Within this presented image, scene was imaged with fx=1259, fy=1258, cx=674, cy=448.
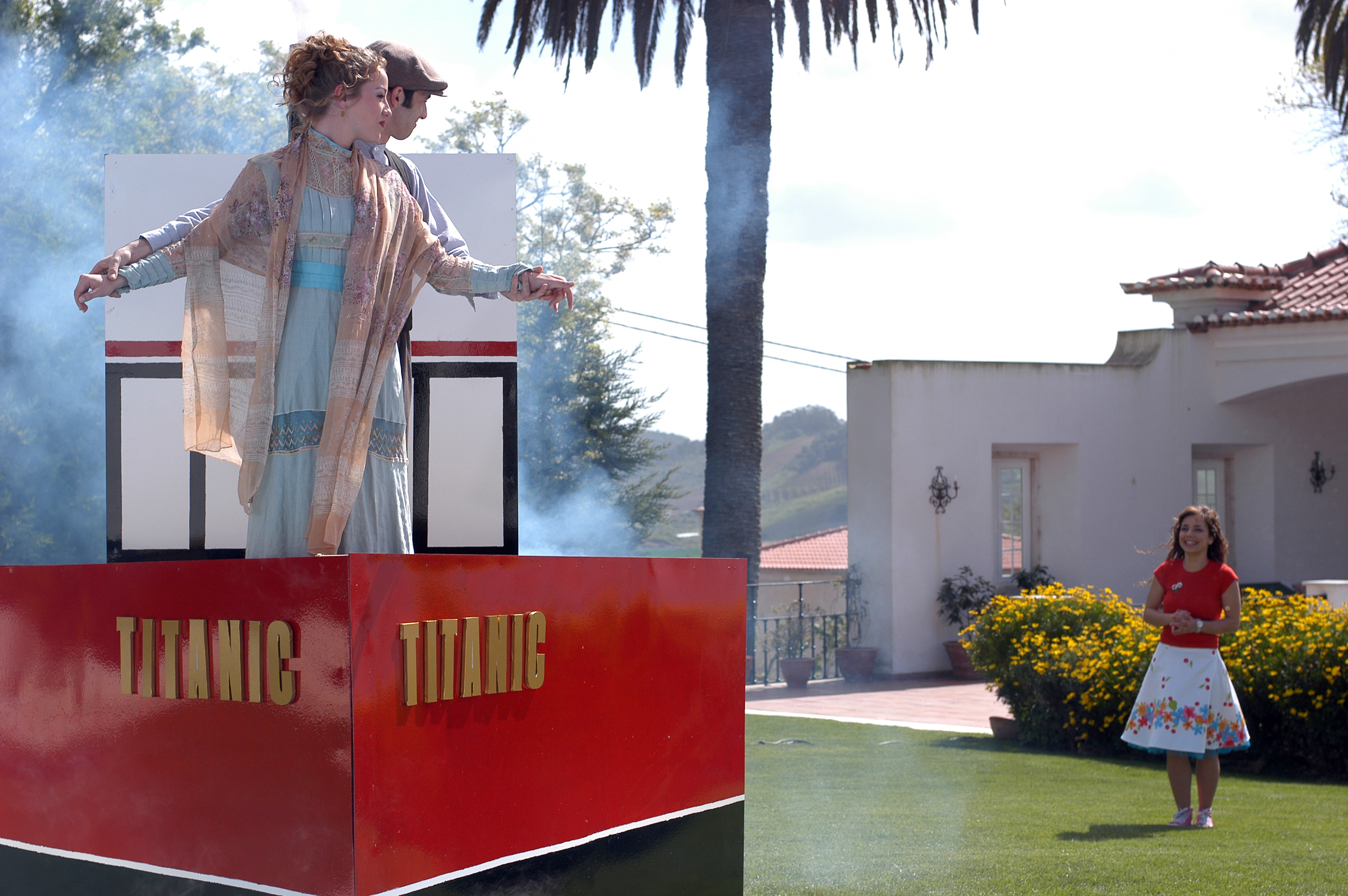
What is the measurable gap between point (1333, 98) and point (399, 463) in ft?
55.4

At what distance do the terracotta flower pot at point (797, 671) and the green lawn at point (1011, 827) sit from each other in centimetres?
415

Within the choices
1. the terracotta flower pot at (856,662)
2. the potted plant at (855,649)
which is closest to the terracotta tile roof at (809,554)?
the potted plant at (855,649)

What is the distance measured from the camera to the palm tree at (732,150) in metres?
12.3

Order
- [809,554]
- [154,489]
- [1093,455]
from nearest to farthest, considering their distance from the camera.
A: 1. [154,489]
2. [1093,455]
3. [809,554]

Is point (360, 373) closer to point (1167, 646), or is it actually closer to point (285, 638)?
point (285, 638)

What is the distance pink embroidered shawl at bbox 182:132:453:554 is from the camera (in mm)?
2514

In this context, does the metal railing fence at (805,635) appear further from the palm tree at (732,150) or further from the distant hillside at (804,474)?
the distant hillside at (804,474)

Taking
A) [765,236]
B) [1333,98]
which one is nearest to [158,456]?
[765,236]

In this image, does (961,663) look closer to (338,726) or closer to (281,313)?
(281,313)

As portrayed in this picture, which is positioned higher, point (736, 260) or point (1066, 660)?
point (736, 260)

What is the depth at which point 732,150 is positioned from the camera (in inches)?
486

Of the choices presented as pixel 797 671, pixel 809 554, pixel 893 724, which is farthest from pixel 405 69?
pixel 809 554

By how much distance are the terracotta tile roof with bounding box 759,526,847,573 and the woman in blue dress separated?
101 feet

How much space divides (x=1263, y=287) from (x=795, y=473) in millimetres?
117128
